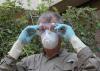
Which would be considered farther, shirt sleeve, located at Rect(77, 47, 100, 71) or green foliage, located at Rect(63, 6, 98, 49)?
green foliage, located at Rect(63, 6, 98, 49)

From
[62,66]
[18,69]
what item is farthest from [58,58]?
[18,69]

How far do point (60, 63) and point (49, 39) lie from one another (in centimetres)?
20

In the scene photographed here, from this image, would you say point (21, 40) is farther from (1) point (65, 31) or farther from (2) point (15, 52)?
(1) point (65, 31)

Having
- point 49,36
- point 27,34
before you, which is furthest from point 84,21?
point 49,36

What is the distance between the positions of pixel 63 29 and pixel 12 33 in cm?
177

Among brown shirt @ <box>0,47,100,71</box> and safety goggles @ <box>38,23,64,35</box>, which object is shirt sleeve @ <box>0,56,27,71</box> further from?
safety goggles @ <box>38,23,64,35</box>

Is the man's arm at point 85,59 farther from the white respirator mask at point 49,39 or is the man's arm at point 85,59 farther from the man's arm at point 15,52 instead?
the man's arm at point 15,52

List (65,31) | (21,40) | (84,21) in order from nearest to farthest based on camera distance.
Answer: (65,31) → (21,40) → (84,21)

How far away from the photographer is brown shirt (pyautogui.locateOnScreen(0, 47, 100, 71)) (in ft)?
9.29

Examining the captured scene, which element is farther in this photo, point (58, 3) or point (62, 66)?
point (58, 3)

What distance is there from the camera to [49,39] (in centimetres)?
291

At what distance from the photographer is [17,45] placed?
9.96 feet

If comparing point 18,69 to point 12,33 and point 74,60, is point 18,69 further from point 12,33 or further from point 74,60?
point 12,33

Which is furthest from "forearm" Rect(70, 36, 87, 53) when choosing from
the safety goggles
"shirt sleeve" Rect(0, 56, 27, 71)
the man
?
"shirt sleeve" Rect(0, 56, 27, 71)
